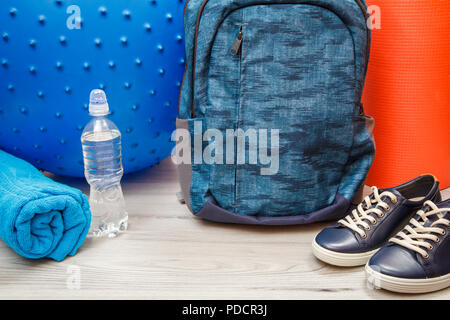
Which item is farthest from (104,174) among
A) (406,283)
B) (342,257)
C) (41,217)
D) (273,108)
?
(406,283)

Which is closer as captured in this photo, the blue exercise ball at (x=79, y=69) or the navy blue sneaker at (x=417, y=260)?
the navy blue sneaker at (x=417, y=260)

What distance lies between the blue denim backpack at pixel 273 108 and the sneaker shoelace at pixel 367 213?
92 mm

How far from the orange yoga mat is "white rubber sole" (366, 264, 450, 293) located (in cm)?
38

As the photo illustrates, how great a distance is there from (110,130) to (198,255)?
12.5 inches

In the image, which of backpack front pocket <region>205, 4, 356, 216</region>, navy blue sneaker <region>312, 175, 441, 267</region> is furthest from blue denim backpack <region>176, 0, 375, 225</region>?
navy blue sneaker <region>312, 175, 441, 267</region>

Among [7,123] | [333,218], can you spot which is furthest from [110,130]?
[333,218]

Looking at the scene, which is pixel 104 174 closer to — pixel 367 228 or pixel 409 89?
pixel 367 228

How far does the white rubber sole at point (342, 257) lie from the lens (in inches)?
30.8

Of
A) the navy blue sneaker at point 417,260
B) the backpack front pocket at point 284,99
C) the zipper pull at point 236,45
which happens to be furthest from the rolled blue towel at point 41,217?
the navy blue sneaker at point 417,260

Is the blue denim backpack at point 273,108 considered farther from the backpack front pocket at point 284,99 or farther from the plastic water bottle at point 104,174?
the plastic water bottle at point 104,174

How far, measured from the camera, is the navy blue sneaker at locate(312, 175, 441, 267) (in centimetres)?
79

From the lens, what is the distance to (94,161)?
3.14 ft

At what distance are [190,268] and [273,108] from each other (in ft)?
1.07

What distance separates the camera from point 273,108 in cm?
86
